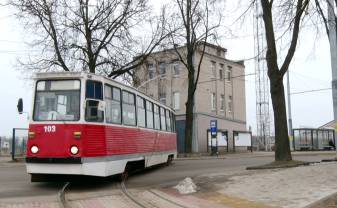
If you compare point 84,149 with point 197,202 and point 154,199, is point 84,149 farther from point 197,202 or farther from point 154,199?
point 197,202

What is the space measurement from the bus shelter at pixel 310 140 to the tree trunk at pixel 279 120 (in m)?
30.8

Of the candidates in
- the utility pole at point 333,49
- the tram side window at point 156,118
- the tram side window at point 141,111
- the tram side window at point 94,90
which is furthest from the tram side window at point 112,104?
the utility pole at point 333,49

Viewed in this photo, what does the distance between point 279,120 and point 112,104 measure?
771 centimetres

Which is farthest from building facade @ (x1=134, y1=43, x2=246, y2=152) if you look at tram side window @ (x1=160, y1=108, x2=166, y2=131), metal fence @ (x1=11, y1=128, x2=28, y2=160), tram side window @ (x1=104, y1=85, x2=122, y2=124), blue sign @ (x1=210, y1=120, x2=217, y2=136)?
tram side window @ (x1=104, y1=85, x2=122, y2=124)

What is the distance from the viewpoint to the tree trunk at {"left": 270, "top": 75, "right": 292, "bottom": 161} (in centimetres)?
2030

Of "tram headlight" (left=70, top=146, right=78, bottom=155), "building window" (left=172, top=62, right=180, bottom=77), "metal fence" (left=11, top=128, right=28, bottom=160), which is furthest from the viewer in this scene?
"building window" (left=172, top=62, right=180, bottom=77)

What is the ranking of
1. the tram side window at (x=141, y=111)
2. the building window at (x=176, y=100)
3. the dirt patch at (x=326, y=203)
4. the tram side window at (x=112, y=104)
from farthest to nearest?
the building window at (x=176, y=100), the tram side window at (x=141, y=111), the tram side window at (x=112, y=104), the dirt patch at (x=326, y=203)

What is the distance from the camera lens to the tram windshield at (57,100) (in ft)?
46.9

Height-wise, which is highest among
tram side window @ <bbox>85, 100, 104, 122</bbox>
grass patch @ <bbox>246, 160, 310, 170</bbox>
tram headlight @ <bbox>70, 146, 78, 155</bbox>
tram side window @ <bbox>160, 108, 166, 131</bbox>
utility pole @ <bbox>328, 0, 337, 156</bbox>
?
utility pole @ <bbox>328, 0, 337, 156</bbox>

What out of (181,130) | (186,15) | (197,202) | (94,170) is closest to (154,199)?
(197,202)

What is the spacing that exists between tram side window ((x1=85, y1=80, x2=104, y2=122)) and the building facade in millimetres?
29263

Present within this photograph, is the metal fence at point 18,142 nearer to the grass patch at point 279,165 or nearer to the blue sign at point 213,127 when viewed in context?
the blue sign at point 213,127

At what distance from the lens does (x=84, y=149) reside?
45.9 feet

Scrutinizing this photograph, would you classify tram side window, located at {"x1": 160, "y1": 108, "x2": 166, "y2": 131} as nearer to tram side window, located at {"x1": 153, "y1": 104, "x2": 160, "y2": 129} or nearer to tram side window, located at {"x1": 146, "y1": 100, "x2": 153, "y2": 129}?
tram side window, located at {"x1": 153, "y1": 104, "x2": 160, "y2": 129}
